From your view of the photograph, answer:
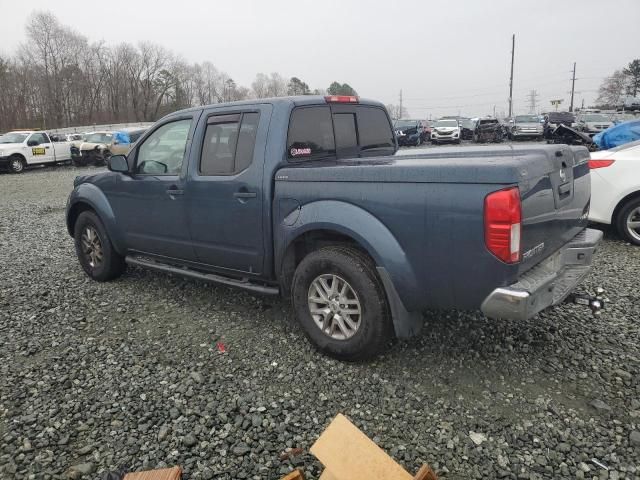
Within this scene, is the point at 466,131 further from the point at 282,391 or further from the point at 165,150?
the point at 282,391

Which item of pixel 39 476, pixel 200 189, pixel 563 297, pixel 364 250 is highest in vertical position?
pixel 200 189

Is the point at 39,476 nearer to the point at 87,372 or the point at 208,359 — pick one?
the point at 87,372

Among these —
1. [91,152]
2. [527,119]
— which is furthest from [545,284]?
[527,119]

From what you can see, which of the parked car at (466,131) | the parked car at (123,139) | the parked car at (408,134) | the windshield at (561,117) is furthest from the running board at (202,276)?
the windshield at (561,117)

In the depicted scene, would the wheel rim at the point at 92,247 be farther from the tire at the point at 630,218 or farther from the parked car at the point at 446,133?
the parked car at the point at 446,133

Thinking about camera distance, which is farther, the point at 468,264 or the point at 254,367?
the point at 254,367

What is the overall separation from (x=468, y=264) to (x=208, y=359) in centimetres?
206

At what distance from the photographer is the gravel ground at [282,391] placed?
8.27 feet

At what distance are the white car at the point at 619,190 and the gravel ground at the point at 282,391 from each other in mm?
1805

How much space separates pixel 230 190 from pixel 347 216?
45.2 inches

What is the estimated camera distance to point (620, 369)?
3207 mm

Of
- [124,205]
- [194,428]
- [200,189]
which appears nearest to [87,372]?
[194,428]

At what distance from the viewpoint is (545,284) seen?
2750 mm

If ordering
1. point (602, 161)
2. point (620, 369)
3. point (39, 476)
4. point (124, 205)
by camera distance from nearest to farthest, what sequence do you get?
point (39, 476) → point (620, 369) → point (124, 205) → point (602, 161)
